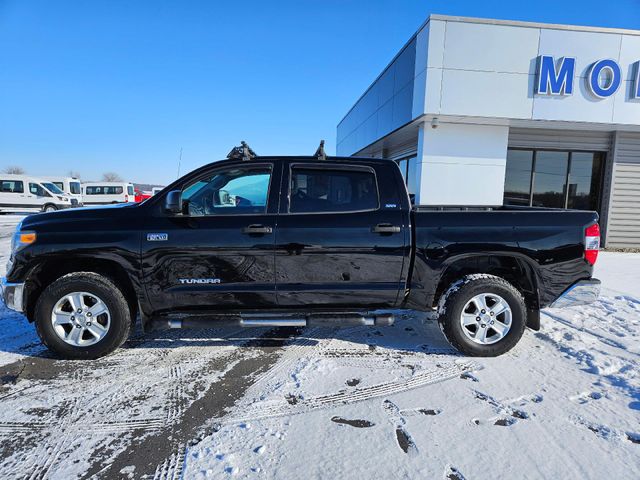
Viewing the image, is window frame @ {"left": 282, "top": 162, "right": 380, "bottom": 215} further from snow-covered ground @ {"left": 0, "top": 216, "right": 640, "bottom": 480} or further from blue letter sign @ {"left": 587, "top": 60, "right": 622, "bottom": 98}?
blue letter sign @ {"left": 587, "top": 60, "right": 622, "bottom": 98}

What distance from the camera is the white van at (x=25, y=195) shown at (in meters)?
21.0

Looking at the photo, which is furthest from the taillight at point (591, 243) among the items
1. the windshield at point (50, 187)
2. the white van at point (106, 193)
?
the white van at point (106, 193)

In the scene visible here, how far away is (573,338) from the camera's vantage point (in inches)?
158

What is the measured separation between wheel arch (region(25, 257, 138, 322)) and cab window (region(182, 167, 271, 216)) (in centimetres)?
92

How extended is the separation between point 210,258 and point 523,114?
9217 mm

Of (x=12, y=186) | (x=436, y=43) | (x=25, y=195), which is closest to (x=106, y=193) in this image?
(x=25, y=195)

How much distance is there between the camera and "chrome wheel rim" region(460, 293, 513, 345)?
140 inches

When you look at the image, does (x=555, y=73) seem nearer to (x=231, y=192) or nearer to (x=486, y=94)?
(x=486, y=94)

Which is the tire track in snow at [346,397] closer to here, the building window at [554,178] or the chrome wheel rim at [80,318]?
the chrome wheel rim at [80,318]

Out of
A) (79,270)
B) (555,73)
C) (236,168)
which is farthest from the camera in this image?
(555,73)

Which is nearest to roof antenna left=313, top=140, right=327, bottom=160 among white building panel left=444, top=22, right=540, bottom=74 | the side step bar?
the side step bar

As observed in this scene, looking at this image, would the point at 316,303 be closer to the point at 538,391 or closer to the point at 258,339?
the point at 258,339

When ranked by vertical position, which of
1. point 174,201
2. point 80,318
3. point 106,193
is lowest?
point 80,318

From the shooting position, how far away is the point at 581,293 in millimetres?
3516
